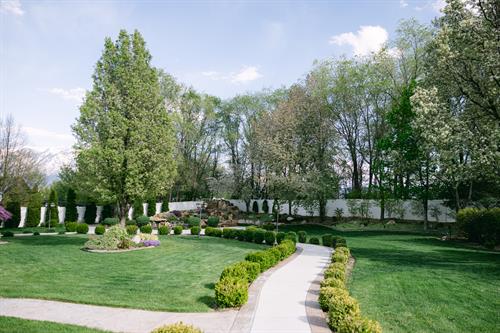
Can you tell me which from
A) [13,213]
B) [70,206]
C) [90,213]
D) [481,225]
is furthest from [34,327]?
[90,213]

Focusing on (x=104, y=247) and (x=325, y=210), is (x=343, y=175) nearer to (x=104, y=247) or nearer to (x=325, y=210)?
(x=325, y=210)

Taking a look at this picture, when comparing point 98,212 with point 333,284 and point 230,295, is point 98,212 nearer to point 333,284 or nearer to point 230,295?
point 230,295

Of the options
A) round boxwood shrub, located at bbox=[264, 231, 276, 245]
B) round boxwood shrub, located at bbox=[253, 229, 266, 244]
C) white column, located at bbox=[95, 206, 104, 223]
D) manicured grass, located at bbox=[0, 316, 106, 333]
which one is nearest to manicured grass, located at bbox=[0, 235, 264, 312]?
manicured grass, located at bbox=[0, 316, 106, 333]

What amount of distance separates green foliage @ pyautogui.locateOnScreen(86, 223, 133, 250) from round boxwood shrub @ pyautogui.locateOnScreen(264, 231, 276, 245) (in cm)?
820

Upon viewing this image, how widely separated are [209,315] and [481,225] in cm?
2099

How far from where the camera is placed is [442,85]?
1923cm

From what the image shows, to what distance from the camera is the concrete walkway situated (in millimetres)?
7484

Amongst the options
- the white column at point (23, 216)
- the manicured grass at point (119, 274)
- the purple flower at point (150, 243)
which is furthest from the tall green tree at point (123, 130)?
the white column at point (23, 216)

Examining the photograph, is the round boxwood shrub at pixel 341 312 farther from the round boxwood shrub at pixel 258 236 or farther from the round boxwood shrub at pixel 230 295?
the round boxwood shrub at pixel 258 236

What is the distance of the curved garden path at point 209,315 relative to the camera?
7339 mm

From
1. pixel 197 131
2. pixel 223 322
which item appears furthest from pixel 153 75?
pixel 197 131

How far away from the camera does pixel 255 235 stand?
77.3 ft

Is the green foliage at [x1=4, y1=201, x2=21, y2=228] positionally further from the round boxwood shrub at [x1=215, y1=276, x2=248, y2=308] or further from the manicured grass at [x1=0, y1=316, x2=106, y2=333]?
the round boxwood shrub at [x1=215, y1=276, x2=248, y2=308]

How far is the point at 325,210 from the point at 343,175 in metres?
5.26
